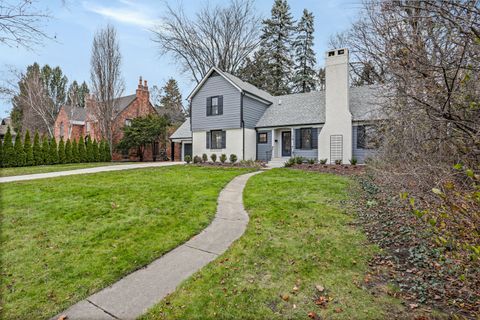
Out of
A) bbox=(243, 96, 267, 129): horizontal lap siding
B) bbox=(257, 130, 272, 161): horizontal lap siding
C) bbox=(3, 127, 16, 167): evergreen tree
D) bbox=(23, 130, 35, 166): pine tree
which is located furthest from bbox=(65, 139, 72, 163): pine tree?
bbox=(257, 130, 272, 161): horizontal lap siding

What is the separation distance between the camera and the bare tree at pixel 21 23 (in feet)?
11.5

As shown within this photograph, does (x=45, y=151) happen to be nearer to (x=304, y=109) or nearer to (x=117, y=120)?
(x=117, y=120)

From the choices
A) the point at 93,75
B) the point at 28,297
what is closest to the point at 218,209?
the point at 28,297

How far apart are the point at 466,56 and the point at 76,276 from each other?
5.22 m

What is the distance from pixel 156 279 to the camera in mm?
3133

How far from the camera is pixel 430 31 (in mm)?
3230

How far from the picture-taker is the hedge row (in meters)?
16.0

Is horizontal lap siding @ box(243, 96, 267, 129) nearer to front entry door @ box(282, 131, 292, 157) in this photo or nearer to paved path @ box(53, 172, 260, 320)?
front entry door @ box(282, 131, 292, 157)

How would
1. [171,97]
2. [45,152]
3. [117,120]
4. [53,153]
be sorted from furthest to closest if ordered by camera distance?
[171,97] < [117,120] < [53,153] < [45,152]

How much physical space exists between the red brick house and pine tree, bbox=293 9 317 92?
17888 millimetres

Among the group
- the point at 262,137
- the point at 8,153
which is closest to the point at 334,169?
the point at 262,137

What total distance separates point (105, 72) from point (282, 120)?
1602cm

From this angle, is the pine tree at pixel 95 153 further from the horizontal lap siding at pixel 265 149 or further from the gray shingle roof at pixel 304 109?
the gray shingle roof at pixel 304 109

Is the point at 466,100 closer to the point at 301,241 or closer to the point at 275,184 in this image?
the point at 301,241
